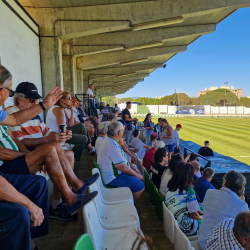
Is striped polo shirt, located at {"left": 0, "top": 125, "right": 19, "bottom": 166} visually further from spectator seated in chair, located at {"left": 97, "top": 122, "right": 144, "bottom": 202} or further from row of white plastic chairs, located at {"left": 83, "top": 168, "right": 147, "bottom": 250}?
spectator seated in chair, located at {"left": 97, "top": 122, "right": 144, "bottom": 202}

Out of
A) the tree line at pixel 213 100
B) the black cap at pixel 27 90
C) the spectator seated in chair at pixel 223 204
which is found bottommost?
the spectator seated in chair at pixel 223 204

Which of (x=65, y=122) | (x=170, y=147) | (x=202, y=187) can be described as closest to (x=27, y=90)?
(x=65, y=122)

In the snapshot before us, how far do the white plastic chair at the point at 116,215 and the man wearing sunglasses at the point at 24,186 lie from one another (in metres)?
0.31

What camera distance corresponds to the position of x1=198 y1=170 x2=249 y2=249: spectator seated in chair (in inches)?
71.9

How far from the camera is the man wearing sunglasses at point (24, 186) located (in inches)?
47.4

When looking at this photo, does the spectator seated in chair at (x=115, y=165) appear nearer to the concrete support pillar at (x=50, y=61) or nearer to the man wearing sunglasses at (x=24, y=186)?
the man wearing sunglasses at (x=24, y=186)

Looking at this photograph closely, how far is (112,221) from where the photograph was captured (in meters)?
1.98

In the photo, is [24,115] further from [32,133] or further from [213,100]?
[213,100]

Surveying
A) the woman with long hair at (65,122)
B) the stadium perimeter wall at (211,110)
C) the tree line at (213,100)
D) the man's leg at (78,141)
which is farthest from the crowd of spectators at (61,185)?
the tree line at (213,100)

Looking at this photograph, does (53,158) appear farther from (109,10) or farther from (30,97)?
(109,10)

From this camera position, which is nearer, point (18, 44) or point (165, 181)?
point (165, 181)

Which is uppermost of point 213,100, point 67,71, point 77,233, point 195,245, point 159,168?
point 213,100

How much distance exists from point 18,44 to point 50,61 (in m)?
1.69

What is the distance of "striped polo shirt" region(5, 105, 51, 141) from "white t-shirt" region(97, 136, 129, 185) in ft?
2.74
